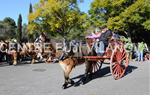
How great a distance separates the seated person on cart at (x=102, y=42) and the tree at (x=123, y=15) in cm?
2420

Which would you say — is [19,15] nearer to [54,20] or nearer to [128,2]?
[54,20]

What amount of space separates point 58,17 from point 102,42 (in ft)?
139

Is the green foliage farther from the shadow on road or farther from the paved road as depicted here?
the paved road

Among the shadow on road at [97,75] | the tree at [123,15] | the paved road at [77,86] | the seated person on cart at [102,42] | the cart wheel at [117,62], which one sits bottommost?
the paved road at [77,86]

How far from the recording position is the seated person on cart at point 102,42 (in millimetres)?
15842

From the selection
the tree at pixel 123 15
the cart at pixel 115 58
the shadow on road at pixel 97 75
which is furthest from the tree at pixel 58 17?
the cart at pixel 115 58

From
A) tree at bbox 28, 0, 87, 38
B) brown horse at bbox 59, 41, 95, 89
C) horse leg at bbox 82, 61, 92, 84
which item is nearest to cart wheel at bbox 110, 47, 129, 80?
horse leg at bbox 82, 61, 92, 84

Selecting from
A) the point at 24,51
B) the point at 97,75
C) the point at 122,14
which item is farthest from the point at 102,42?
the point at 122,14

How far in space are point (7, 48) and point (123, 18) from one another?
65.5ft

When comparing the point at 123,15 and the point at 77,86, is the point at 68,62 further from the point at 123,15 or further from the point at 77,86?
the point at 123,15

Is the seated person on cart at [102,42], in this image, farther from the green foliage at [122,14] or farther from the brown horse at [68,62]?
the green foliage at [122,14]

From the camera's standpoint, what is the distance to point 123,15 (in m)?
41.9

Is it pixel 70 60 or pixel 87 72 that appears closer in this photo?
pixel 70 60

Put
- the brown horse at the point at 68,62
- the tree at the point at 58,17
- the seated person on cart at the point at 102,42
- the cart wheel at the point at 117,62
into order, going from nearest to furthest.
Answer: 1. the brown horse at the point at 68,62
2. the cart wheel at the point at 117,62
3. the seated person on cart at the point at 102,42
4. the tree at the point at 58,17
